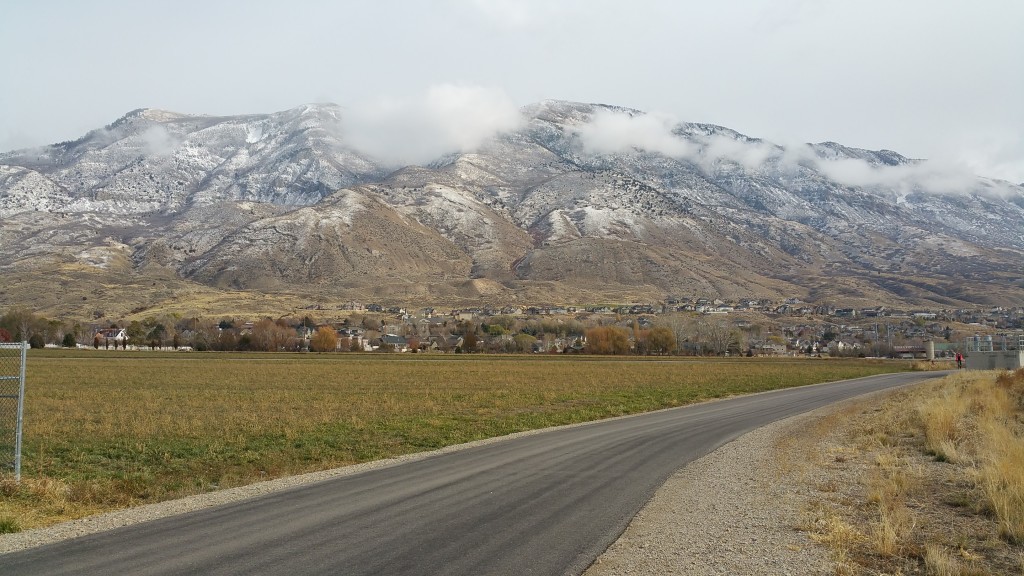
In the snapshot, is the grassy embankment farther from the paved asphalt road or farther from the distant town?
the distant town

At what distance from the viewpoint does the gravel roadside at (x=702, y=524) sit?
31.4ft

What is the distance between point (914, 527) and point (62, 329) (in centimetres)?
17453

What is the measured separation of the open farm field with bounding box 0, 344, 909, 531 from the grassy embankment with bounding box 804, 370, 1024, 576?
12.3 meters

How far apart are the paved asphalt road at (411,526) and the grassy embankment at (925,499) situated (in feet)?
12.1

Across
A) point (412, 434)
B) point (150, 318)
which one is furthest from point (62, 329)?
point (412, 434)

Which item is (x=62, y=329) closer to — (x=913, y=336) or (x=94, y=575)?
(x=94, y=575)

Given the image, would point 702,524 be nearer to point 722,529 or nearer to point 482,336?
point 722,529

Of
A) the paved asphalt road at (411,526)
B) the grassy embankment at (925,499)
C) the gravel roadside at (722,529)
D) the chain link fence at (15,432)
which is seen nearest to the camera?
the paved asphalt road at (411,526)

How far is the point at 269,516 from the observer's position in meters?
12.3

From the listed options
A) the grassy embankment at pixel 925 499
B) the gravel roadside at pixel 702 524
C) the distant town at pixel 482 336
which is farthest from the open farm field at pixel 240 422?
the distant town at pixel 482 336

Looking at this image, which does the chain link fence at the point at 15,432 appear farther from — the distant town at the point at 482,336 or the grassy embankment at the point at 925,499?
the distant town at the point at 482,336

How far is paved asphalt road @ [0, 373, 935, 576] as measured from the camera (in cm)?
937

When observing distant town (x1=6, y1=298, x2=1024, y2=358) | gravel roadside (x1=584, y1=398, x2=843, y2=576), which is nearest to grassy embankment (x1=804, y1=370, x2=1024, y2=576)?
gravel roadside (x1=584, y1=398, x2=843, y2=576)

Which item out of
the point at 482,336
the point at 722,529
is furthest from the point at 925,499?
the point at 482,336
